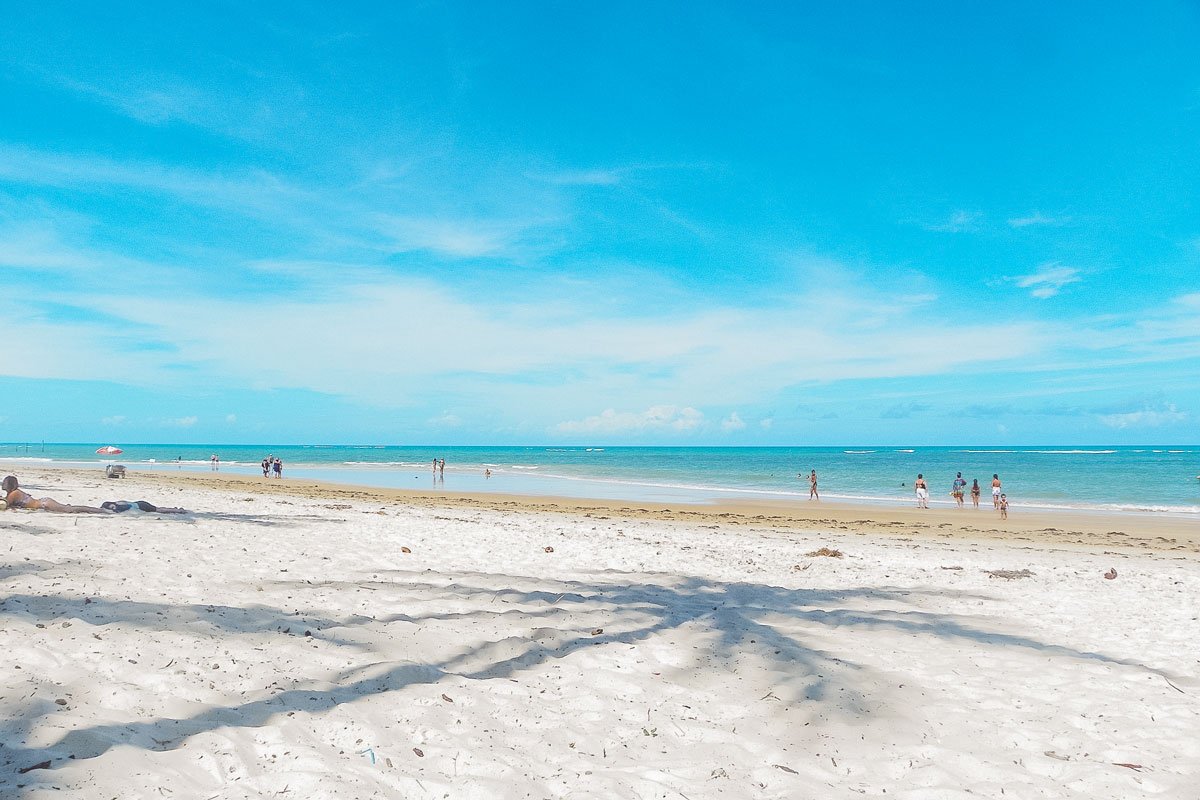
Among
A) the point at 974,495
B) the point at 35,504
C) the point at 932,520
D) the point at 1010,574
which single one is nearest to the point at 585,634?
the point at 1010,574

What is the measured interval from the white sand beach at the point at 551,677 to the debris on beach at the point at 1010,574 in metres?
0.36

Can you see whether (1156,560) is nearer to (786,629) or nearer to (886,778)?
(786,629)

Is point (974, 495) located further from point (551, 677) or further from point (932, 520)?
point (551, 677)

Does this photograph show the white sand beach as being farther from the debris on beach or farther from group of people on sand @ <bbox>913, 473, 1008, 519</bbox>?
group of people on sand @ <bbox>913, 473, 1008, 519</bbox>

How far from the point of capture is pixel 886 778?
426 centimetres

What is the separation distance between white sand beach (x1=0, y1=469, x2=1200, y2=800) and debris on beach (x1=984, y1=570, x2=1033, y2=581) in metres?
0.36

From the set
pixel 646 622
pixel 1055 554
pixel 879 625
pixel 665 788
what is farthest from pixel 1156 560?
pixel 665 788

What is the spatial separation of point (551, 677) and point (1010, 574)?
8.29 metres

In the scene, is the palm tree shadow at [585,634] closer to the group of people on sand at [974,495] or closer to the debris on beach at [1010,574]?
the debris on beach at [1010,574]

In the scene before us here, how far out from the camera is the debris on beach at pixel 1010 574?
10688 mm

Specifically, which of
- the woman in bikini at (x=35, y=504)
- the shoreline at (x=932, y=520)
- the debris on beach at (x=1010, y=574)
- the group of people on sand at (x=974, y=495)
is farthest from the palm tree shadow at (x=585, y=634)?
the group of people on sand at (x=974, y=495)

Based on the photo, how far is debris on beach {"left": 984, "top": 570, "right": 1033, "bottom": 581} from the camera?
35.1 feet

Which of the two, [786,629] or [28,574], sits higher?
[28,574]

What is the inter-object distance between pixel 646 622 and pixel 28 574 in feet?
18.7
